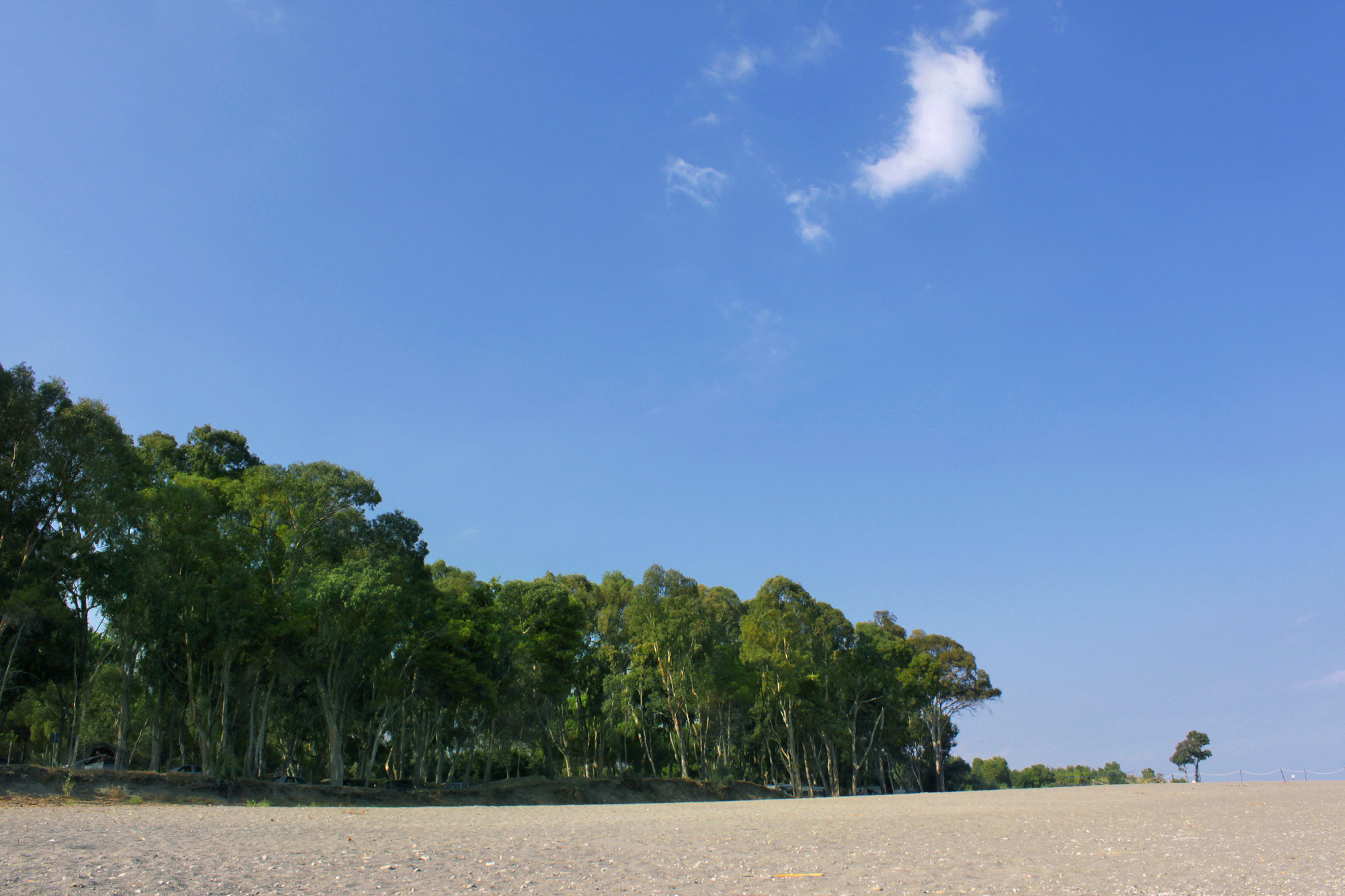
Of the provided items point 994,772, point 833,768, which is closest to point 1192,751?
point 994,772

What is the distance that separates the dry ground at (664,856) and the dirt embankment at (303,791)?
27.5ft

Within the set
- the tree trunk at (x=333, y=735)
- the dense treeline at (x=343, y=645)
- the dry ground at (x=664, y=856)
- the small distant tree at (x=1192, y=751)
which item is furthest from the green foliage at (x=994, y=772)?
the dry ground at (x=664, y=856)

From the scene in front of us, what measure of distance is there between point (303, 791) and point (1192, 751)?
96483 millimetres

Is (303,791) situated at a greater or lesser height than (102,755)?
greater

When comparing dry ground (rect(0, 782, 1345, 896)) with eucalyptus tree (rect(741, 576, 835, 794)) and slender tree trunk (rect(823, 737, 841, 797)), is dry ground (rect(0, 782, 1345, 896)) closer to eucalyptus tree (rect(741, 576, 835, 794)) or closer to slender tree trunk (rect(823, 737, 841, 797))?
eucalyptus tree (rect(741, 576, 835, 794))

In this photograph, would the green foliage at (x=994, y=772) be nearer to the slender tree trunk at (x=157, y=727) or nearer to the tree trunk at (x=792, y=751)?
the tree trunk at (x=792, y=751)

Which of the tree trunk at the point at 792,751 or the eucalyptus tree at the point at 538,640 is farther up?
the eucalyptus tree at the point at 538,640

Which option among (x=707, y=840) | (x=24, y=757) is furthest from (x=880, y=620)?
(x=24, y=757)

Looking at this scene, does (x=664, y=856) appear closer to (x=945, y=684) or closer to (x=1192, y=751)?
(x=945, y=684)

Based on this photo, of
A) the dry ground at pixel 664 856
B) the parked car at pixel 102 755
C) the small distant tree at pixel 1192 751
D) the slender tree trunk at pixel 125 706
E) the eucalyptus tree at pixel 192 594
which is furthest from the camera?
the small distant tree at pixel 1192 751

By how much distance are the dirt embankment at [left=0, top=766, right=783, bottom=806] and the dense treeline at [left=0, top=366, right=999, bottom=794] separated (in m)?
2.04

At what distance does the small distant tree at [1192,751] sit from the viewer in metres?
85.9

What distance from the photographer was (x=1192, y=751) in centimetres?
8669

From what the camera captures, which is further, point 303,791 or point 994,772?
point 994,772
